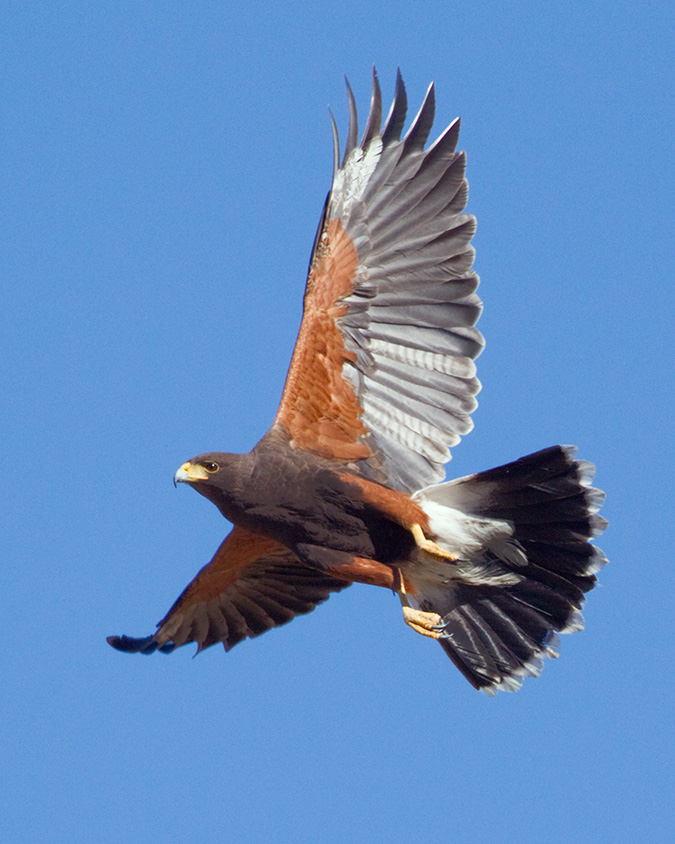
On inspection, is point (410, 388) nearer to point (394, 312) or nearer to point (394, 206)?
point (394, 312)

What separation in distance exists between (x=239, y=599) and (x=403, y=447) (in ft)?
6.97

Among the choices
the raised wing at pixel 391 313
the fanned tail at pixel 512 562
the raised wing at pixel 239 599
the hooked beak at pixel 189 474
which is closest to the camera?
the fanned tail at pixel 512 562

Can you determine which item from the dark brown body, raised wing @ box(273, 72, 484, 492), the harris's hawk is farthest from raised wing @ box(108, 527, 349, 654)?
raised wing @ box(273, 72, 484, 492)

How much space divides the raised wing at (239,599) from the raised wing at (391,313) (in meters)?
1.49

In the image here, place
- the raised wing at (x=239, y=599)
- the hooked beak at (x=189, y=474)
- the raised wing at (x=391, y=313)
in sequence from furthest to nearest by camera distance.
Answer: the raised wing at (x=239, y=599) < the raised wing at (x=391, y=313) < the hooked beak at (x=189, y=474)

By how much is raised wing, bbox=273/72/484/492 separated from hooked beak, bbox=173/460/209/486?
1.94 ft

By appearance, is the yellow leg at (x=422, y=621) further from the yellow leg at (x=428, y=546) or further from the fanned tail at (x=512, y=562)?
the yellow leg at (x=428, y=546)

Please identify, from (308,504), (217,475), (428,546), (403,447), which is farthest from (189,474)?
(428,546)

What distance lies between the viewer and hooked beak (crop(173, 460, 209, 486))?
9.26 m

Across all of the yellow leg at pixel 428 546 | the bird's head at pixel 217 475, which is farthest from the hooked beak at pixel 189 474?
the yellow leg at pixel 428 546

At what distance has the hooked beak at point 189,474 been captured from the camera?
9258mm

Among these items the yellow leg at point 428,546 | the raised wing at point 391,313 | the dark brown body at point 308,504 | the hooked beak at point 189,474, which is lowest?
the yellow leg at point 428,546

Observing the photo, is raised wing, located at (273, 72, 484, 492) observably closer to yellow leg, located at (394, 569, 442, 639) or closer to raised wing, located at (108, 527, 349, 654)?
yellow leg, located at (394, 569, 442, 639)

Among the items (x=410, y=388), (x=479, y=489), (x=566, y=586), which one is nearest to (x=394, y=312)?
(x=410, y=388)
